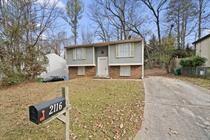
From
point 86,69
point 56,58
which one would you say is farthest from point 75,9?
point 86,69

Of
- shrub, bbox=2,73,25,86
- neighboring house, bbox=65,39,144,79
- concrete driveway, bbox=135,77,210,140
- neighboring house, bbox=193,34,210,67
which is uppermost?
neighboring house, bbox=193,34,210,67

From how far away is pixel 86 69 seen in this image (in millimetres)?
22312

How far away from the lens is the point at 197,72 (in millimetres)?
19484

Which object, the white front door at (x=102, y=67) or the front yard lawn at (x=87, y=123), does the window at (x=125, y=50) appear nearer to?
the white front door at (x=102, y=67)

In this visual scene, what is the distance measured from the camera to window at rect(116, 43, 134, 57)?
19.3 meters

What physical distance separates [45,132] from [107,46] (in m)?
17.1

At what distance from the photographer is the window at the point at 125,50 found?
19297mm

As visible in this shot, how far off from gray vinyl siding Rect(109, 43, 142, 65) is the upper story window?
11.9ft

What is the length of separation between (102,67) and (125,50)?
12.0 feet

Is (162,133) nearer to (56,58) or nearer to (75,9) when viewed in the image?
(56,58)

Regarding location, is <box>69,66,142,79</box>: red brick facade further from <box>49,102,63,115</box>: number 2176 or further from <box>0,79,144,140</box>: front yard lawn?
<box>49,102,63,115</box>: number 2176

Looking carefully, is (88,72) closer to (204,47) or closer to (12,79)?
(12,79)

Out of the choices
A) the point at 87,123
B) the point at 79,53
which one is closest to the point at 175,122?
the point at 87,123

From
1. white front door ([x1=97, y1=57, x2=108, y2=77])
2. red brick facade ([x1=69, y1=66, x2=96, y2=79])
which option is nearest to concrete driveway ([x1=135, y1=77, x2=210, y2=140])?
white front door ([x1=97, y1=57, x2=108, y2=77])
